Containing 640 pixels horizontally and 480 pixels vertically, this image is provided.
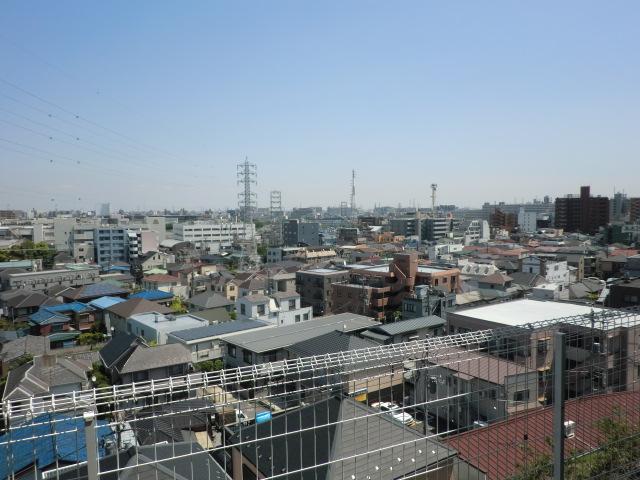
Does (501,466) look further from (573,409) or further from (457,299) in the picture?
(457,299)

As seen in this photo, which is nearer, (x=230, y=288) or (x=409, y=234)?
(x=230, y=288)

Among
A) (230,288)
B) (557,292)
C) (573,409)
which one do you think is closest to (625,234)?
(557,292)

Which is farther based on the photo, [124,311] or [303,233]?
[303,233]

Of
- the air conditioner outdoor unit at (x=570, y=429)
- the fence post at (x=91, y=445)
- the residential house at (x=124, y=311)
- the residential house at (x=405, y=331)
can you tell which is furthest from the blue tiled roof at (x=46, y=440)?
the residential house at (x=124, y=311)

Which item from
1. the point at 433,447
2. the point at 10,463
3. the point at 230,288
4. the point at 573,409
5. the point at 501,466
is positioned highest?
the point at 10,463

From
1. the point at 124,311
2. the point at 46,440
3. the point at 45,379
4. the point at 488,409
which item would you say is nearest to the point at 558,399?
the point at 488,409

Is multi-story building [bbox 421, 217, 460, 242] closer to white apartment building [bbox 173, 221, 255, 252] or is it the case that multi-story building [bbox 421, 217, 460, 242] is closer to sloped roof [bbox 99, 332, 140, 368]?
white apartment building [bbox 173, 221, 255, 252]

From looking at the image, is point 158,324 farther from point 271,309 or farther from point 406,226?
point 406,226
